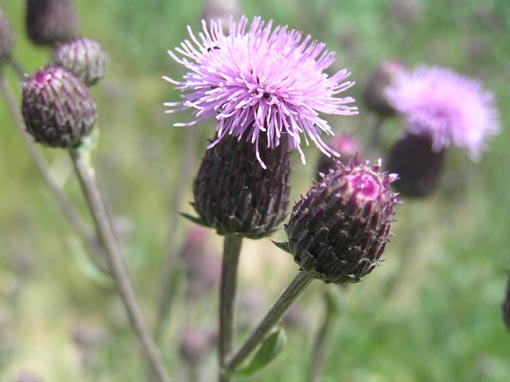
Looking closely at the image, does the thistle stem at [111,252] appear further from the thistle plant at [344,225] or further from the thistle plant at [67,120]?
the thistle plant at [344,225]

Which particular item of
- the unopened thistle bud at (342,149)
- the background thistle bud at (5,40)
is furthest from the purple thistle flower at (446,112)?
the background thistle bud at (5,40)

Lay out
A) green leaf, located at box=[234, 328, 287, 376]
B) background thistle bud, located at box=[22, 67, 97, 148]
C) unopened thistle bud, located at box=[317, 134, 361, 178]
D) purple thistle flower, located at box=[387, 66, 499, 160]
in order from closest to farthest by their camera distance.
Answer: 1. green leaf, located at box=[234, 328, 287, 376]
2. background thistle bud, located at box=[22, 67, 97, 148]
3. unopened thistle bud, located at box=[317, 134, 361, 178]
4. purple thistle flower, located at box=[387, 66, 499, 160]

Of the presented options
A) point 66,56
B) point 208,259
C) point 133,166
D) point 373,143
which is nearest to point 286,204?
point 66,56

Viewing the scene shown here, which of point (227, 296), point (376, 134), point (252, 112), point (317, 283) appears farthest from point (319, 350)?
point (317, 283)

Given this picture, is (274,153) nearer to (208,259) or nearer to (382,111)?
(382,111)

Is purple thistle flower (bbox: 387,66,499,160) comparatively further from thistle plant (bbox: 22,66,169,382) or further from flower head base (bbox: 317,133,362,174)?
thistle plant (bbox: 22,66,169,382)

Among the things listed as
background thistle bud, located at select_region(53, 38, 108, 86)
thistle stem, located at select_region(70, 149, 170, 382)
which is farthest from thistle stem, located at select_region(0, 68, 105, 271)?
thistle stem, located at select_region(70, 149, 170, 382)
